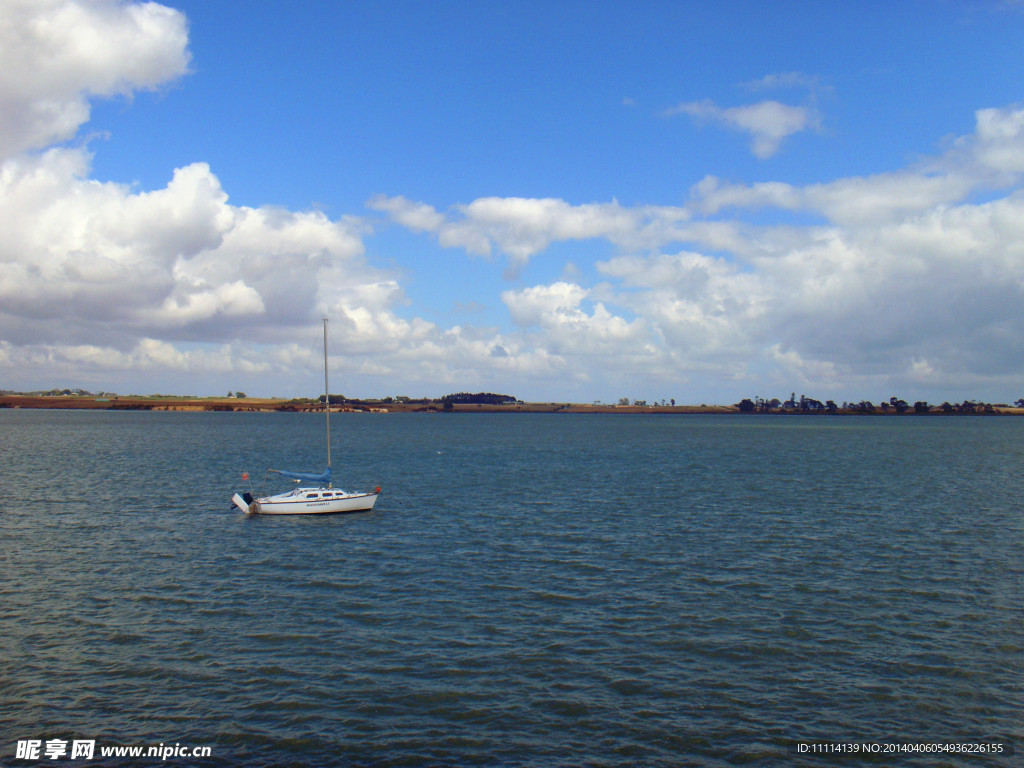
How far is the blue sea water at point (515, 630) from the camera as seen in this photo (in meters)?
20.1

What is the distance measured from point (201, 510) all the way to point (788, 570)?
150 ft

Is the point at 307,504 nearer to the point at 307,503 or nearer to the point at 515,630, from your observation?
→ the point at 307,503

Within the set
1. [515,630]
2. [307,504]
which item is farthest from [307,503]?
[515,630]

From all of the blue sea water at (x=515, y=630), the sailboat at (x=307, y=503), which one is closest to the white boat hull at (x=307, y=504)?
the sailboat at (x=307, y=503)

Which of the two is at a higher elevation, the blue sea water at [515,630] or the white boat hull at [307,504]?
the white boat hull at [307,504]

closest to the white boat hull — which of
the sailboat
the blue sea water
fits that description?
the sailboat

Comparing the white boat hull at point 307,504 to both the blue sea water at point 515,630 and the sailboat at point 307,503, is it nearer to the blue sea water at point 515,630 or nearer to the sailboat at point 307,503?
the sailboat at point 307,503

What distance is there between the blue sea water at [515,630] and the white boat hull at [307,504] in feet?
4.37

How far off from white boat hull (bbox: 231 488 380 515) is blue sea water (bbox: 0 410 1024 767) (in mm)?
1332

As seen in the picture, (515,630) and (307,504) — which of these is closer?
(515,630)

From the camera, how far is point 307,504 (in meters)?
56.3

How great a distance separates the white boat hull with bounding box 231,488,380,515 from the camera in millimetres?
56281

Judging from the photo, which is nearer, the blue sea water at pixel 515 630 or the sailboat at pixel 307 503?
the blue sea water at pixel 515 630

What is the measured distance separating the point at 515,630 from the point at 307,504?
32.8m
